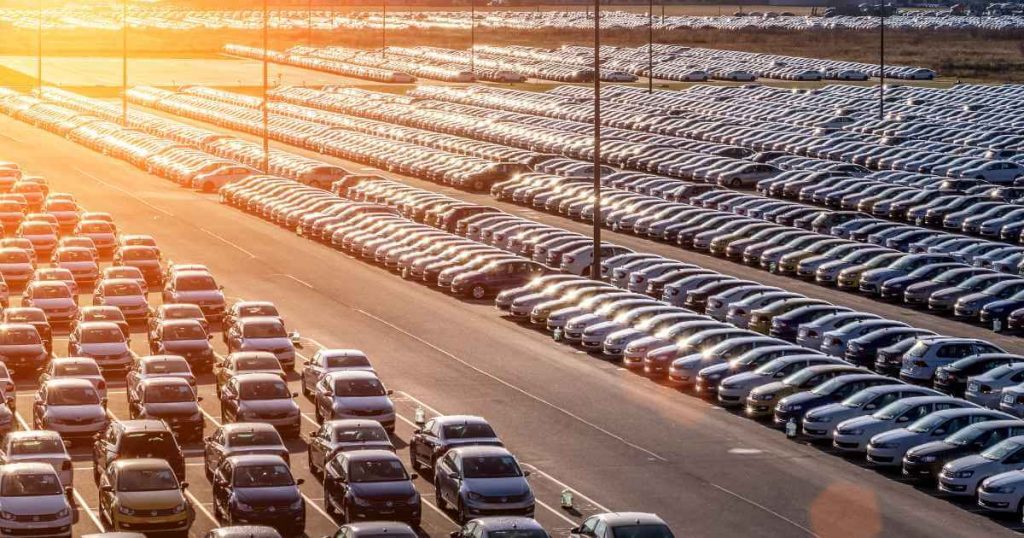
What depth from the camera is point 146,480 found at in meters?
32.2

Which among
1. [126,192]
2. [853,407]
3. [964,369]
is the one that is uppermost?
[126,192]

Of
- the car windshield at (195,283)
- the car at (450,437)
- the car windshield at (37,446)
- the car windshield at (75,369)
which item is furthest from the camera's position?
the car windshield at (195,283)

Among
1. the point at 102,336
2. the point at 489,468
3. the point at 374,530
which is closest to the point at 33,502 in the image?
the point at 374,530

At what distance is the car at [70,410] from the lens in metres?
39.2

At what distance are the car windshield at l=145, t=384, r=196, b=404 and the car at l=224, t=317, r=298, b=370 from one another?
6.99 meters

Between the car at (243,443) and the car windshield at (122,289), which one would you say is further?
the car windshield at (122,289)

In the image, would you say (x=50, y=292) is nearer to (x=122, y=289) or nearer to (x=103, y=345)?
(x=122, y=289)

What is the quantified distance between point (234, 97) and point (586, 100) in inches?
1132

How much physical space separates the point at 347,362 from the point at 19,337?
380 inches

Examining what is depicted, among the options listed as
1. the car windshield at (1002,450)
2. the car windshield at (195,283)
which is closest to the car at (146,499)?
the car windshield at (1002,450)

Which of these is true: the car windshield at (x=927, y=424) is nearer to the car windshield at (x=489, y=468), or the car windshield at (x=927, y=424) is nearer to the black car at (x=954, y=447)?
the black car at (x=954, y=447)

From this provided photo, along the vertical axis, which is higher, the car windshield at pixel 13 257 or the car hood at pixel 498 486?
the car windshield at pixel 13 257

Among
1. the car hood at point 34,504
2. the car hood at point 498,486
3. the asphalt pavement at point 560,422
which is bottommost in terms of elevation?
the asphalt pavement at point 560,422

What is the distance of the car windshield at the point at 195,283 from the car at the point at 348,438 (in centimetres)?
2045
